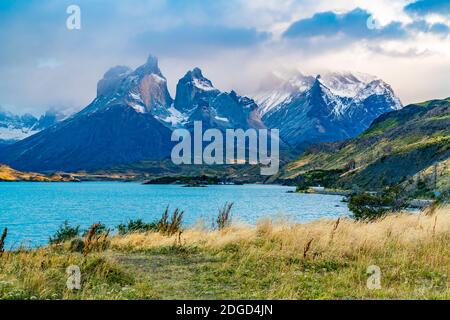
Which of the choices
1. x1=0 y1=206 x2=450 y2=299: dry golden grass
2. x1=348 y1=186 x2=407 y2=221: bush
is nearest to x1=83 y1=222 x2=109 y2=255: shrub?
x1=0 y1=206 x2=450 y2=299: dry golden grass

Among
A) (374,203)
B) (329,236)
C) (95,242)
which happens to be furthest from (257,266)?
(374,203)

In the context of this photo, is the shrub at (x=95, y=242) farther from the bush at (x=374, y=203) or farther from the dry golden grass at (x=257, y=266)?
the bush at (x=374, y=203)

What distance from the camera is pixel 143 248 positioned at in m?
19.8

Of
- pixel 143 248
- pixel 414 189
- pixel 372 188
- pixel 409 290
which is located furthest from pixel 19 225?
pixel 372 188

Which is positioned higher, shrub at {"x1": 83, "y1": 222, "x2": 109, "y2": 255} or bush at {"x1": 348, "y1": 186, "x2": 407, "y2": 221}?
shrub at {"x1": 83, "y1": 222, "x2": 109, "y2": 255}

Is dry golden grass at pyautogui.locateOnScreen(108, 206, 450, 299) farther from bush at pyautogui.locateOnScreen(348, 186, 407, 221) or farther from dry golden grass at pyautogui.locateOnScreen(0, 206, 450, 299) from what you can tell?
bush at pyautogui.locateOnScreen(348, 186, 407, 221)

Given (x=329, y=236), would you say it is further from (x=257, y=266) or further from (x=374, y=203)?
(x=374, y=203)

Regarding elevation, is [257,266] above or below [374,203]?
above

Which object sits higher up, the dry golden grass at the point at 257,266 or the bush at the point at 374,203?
the dry golden grass at the point at 257,266

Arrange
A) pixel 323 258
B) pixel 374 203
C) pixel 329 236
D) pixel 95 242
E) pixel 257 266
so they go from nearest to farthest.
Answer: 1. pixel 257 266
2. pixel 323 258
3. pixel 329 236
4. pixel 95 242
5. pixel 374 203

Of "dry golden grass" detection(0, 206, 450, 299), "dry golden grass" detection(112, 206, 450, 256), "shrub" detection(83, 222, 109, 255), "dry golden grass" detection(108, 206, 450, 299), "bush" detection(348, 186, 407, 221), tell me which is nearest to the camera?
"dry golden grass" detection(0, 206, 450, 299)

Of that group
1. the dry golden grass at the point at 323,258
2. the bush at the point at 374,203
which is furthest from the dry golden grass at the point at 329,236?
the bush at the point at 374,203

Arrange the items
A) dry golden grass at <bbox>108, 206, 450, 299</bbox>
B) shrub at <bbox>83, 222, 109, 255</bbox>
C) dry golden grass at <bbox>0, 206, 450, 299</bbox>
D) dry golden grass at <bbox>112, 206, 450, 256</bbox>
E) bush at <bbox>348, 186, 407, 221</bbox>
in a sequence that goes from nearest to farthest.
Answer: dry golden grass at <bbox>0, 206, 450, 299</bbox> < dry golden grass at <bbox>108, 206, 450, 299</bbox> < dry golden grass at <bbox>112, 206, 450, 256</bbox> < shrub at <bbox>83, 222, 109, 255</bbox> < bush at <bbox>348, 186, 407, 221</bbox>

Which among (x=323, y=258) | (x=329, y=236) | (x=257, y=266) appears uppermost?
(x=329, y=236)
